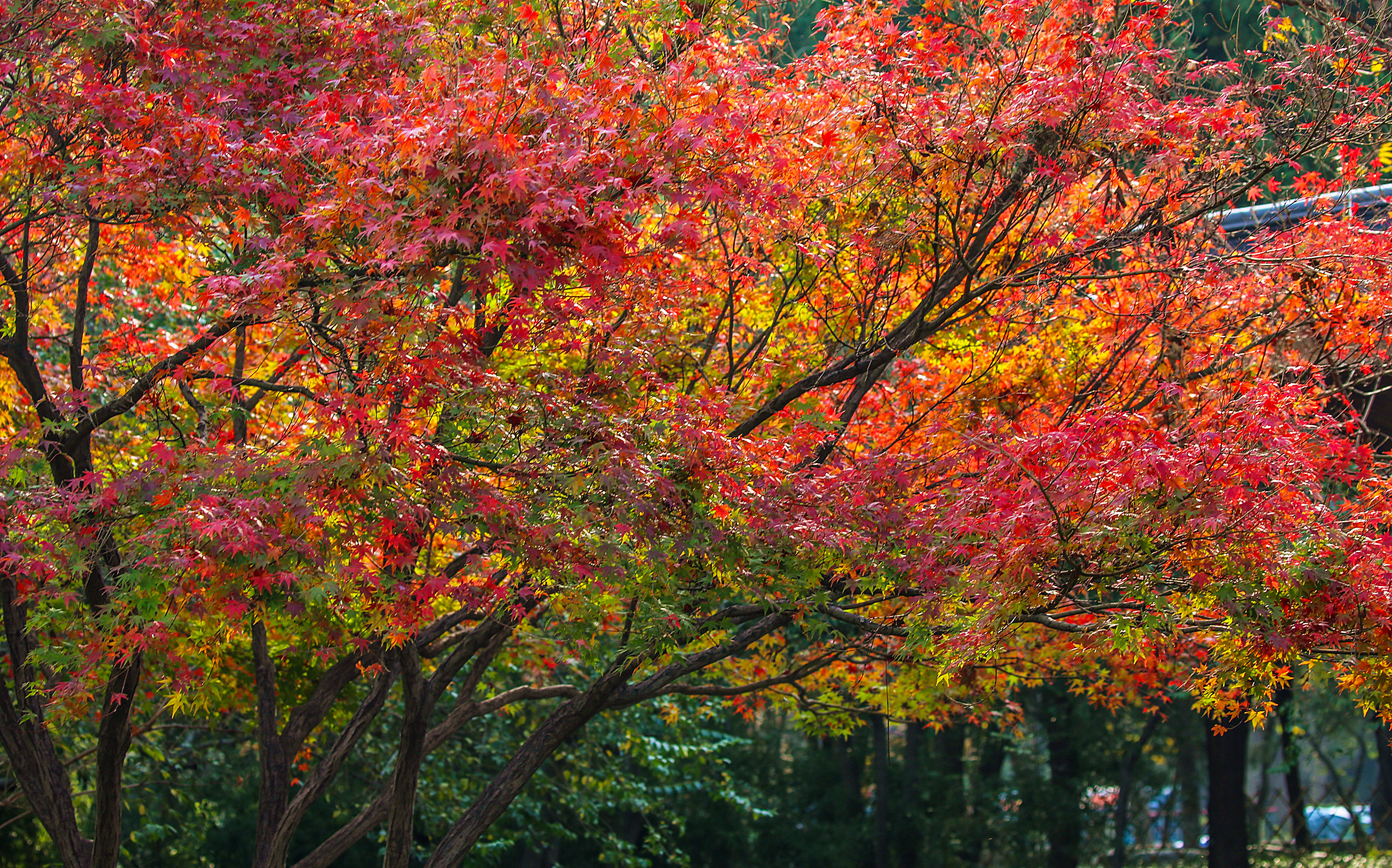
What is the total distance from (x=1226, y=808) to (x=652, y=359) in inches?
482

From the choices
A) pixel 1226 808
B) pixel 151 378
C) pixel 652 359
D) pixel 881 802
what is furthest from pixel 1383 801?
pixel 151 378

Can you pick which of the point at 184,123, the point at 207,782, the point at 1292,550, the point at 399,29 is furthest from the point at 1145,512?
the point at 207,782

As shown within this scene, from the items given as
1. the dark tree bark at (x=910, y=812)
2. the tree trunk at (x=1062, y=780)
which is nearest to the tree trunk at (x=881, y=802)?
the dark tree bark at (x=910, y=812)

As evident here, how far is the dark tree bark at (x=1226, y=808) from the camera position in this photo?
14953 mm

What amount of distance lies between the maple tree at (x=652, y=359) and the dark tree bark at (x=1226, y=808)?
7639mm

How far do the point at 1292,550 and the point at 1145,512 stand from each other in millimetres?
711

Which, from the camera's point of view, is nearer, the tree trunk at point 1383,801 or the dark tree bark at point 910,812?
the dark tree bark at point 910,812

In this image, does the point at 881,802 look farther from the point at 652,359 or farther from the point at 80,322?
the point at 80,322

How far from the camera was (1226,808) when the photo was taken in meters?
15.0

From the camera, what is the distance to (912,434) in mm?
7602

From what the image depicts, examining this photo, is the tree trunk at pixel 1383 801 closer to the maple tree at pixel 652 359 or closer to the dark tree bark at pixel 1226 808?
the dark tree bark at pixel 1226 808

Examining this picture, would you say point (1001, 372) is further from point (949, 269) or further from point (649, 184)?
point (649, 184)

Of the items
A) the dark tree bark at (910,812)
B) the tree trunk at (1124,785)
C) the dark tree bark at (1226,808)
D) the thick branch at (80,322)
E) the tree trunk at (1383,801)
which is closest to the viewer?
the thick branch at (80,322)

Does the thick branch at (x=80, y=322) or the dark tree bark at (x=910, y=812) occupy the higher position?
the thick branch at (x=80, y=322)
